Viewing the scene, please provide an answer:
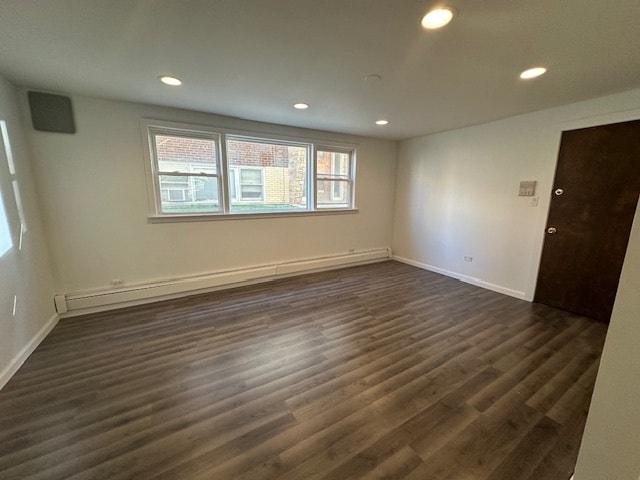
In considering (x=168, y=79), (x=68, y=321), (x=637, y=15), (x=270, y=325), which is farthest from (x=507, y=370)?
(x=68, y=321)

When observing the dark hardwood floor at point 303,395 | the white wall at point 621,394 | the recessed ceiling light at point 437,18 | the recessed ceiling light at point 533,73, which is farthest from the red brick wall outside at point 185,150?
the white wall at point 621,394

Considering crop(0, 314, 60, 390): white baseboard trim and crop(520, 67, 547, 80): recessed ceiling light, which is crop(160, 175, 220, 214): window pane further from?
crop(520, 67, 547, 80): recessed ceiling light

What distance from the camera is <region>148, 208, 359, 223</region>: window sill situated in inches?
130

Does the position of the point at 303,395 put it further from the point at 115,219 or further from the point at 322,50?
the point at 115,219

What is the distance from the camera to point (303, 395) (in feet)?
5.99

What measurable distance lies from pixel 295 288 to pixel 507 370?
2.59 metres

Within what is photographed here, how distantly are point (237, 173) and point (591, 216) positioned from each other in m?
4.35

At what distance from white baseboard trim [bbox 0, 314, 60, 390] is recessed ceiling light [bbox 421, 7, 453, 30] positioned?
3686 mm

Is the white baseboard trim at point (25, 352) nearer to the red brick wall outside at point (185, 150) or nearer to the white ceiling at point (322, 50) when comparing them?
the red brick wall outside at point (185, 150)

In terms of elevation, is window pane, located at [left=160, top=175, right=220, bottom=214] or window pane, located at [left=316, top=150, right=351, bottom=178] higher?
window pane, located at [left=316, top=150, right=351, bottom=178]

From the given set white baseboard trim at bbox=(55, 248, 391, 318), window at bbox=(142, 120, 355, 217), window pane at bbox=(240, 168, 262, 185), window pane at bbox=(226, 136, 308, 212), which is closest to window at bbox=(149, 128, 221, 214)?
window at bbox=(142, 120, 355, 217)

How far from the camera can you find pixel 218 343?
96.3 inches

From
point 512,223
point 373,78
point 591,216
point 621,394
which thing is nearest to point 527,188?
point 512,223

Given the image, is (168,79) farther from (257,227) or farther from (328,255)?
(328,255)
